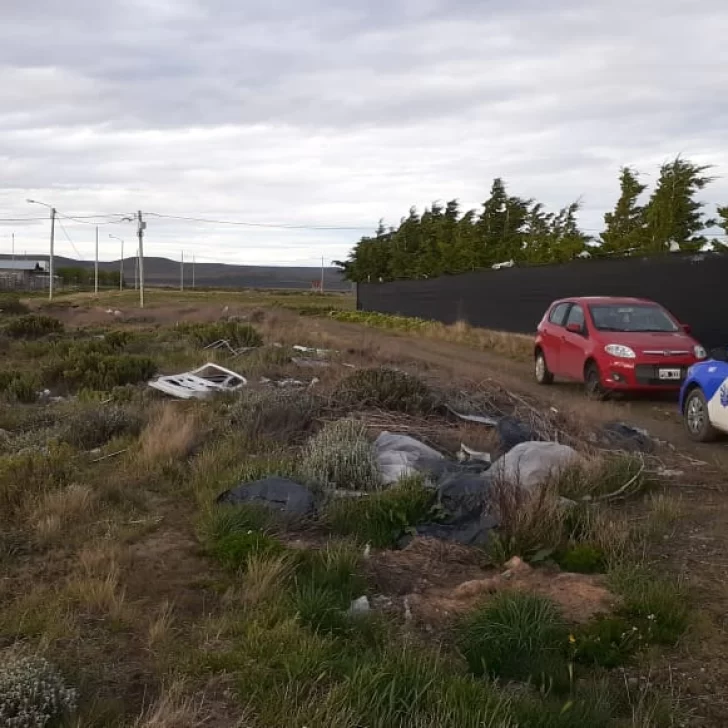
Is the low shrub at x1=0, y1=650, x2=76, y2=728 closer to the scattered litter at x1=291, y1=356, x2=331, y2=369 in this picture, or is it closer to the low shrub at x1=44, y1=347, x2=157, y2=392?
the low shrub at x1=44, y1=347, x2=157, y2=392

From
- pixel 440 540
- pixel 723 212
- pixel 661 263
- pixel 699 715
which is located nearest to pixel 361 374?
pixel 440 540

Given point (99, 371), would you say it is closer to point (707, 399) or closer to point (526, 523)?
point (707, 399)

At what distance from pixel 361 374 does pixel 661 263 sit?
9104 mm

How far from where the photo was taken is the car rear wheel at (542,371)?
14.8 m

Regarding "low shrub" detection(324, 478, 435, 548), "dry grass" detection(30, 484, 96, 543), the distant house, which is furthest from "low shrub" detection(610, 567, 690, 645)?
the distant house

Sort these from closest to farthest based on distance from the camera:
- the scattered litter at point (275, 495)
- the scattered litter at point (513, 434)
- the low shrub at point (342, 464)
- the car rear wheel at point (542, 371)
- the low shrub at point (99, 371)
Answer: the scattered litter at point (275, 495) → the low shrub at point (342, 464) → the scattered litter at point (513, 434) → the low shrub at point (99, 371) → the car rear wheel at point (542, 371)

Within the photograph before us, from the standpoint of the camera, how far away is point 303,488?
618 cm

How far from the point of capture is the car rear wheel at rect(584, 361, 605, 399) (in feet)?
40.5

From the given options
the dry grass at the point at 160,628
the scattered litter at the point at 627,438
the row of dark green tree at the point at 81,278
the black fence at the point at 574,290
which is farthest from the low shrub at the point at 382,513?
the row of dark green tree at the point at 81,278

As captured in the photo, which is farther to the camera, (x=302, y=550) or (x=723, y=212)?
(x=723, y=212)

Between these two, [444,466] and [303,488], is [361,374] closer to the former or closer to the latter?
[444,466]

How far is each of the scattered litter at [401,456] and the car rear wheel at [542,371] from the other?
7384mm

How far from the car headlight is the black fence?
12.5 ft

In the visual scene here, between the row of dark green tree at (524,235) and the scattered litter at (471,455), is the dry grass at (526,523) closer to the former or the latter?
the scattered litter at (471,455)
